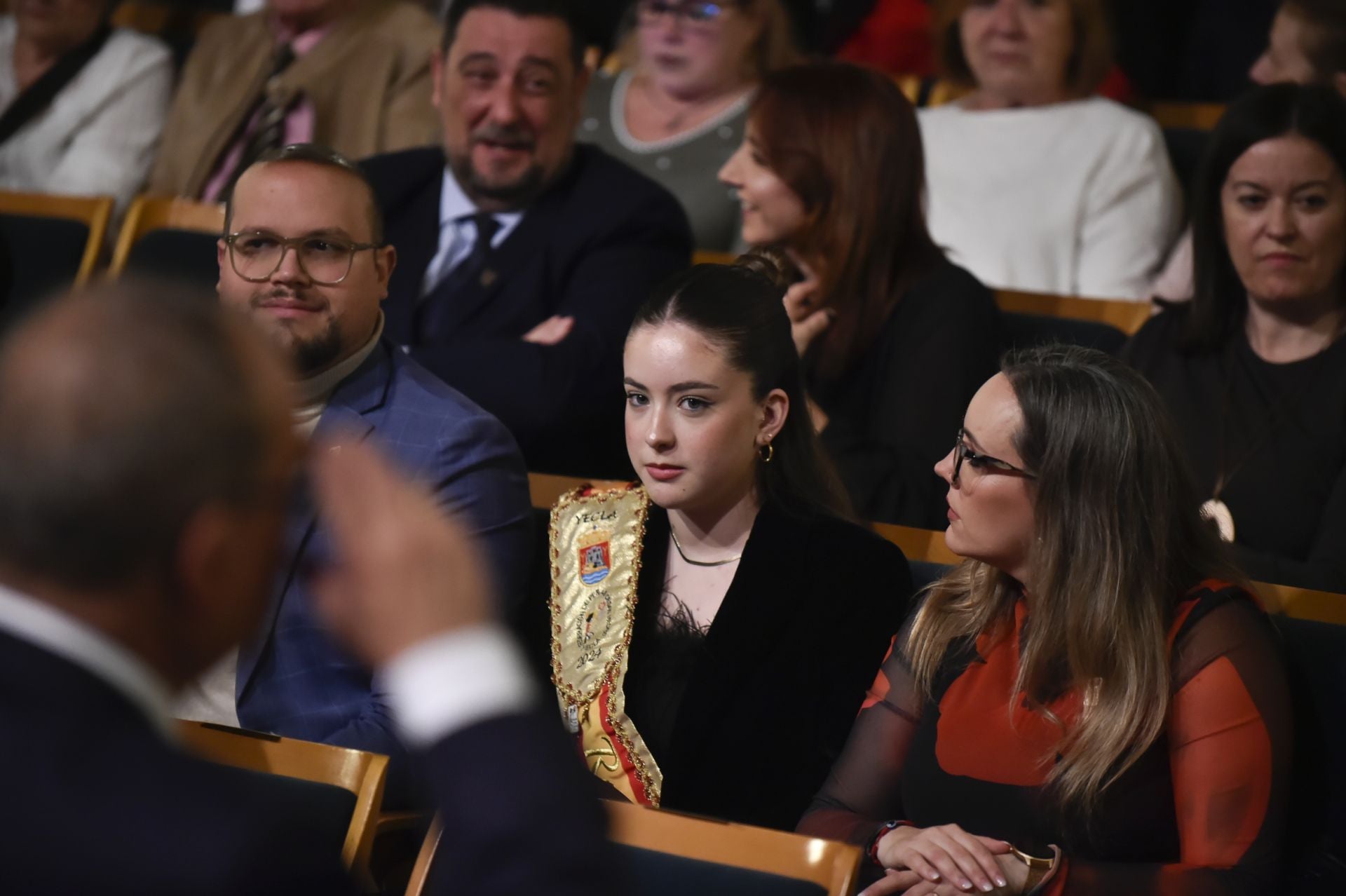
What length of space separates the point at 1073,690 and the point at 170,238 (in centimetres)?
216

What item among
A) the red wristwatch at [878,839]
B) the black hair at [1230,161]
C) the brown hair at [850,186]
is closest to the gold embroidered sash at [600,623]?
the red wristwatch at [878,839]

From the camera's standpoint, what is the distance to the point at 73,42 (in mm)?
4219

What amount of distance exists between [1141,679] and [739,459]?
617 mm

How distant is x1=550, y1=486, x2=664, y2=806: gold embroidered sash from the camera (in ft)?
6.83

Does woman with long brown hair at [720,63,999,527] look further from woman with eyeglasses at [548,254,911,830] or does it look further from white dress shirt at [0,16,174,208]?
white dress shirt at [0,16,174,208]

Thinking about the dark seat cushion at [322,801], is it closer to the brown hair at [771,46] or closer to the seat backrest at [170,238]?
the seat backrest at [170,238]

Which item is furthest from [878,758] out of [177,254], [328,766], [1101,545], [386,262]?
[177,254]

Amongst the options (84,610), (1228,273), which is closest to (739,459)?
(1228,273)

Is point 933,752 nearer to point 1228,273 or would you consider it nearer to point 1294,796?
point 1294,796

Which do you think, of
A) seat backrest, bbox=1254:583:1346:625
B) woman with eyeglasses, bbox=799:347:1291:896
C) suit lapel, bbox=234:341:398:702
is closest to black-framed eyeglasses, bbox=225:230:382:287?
suit lapel, bbox=234:341:398:702

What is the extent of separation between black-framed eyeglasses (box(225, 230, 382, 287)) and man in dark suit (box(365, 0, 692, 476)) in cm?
42

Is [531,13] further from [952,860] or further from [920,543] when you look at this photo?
[952,860]

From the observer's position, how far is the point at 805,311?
286 centimetres

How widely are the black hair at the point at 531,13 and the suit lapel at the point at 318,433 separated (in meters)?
1.12
